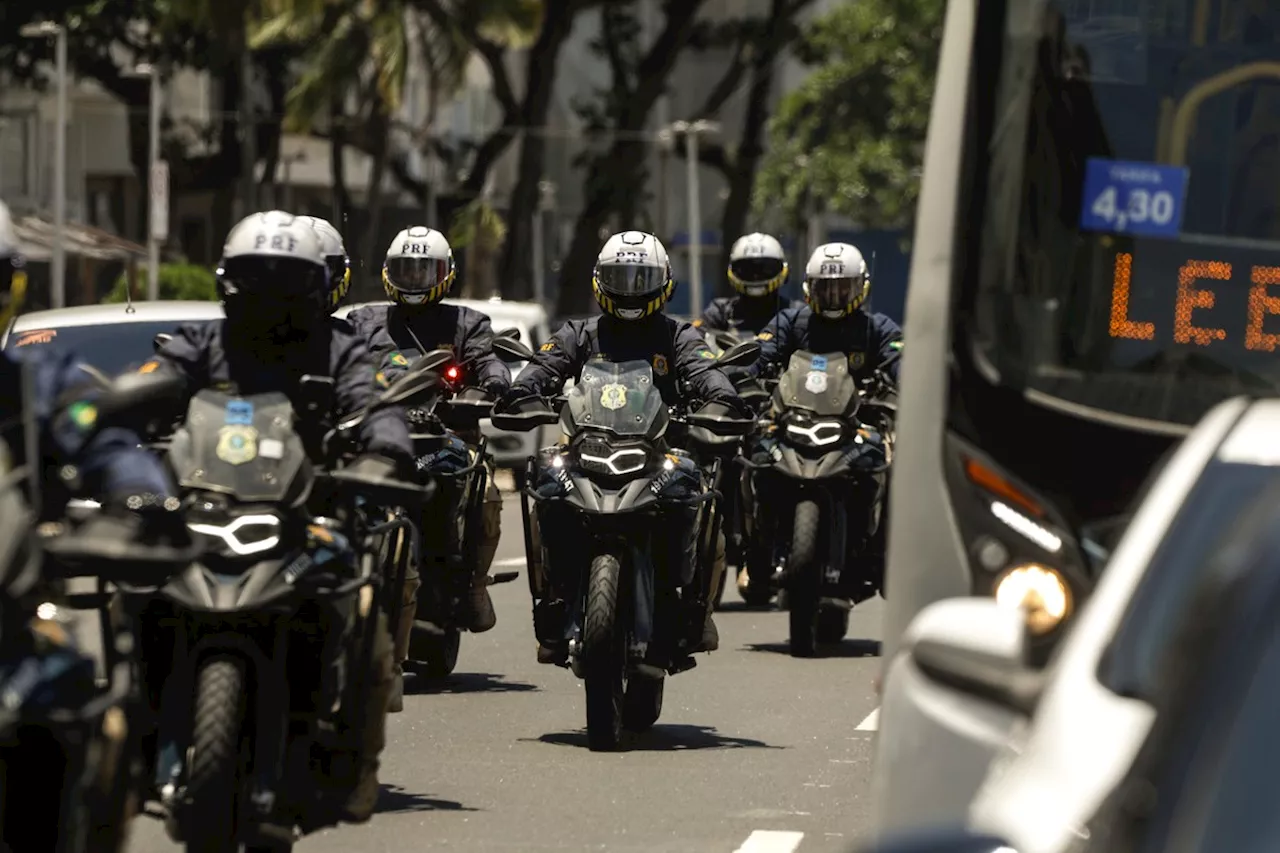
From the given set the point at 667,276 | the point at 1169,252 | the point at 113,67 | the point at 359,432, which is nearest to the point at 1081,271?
the point at 1169,252

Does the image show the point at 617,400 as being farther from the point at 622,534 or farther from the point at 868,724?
the point at 868,724

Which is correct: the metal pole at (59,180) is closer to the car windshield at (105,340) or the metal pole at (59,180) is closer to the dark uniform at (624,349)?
the car windshield at (105,340)

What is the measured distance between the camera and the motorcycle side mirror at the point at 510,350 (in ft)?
36.8

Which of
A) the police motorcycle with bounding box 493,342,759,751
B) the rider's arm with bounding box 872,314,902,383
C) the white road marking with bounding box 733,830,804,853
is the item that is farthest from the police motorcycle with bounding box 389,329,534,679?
the white road marking with bounding box 733,830,804,853

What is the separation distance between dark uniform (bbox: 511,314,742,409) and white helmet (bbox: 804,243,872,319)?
3497 millimetres

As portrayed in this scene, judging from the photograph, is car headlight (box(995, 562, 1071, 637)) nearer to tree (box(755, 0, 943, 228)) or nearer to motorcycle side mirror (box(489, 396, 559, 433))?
motorcycle side mirror (box(489, 396, 559, 433))

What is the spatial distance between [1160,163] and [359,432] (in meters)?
2.21

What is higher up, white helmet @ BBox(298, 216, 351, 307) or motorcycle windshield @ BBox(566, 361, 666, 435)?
white helmet @ BBox(298, 216, 351, 307)

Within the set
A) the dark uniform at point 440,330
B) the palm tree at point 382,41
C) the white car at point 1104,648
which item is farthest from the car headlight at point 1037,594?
the palm tree at point 382,41

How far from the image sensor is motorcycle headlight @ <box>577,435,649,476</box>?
34.8 ft

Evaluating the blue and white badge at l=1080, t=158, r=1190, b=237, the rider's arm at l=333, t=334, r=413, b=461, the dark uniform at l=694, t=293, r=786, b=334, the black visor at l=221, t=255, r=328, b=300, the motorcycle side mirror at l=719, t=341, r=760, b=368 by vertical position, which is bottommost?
the dark uniform at l=694, t=293, r=786, b=334

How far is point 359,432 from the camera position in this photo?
7695mm

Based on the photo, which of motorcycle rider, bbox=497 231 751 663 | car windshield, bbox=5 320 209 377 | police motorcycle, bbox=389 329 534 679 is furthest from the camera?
car windshield, bbox=5 320 209 377

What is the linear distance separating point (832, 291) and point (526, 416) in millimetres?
4312
